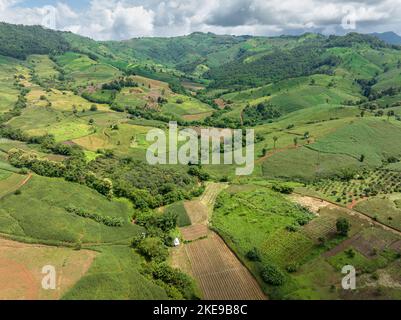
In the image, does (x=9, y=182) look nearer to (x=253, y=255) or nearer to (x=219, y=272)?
(x=219, y=272)

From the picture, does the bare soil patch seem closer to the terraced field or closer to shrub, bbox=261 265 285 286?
the terraced field

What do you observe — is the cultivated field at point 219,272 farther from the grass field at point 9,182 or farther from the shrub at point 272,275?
the grass field at point 9,182

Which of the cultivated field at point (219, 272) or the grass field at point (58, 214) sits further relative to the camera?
the grass field at point (58, 214)

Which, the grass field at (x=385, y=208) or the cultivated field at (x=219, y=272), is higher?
the grass field at (x=385, y=208)

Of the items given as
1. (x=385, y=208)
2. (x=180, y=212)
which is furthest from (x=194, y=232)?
(x=385, y=208)

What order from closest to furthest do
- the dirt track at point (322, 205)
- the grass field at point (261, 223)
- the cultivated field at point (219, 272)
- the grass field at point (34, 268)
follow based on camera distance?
1. the grass field at point (34, 268)
2. the cultivated field at point (219, 272)
3. the grass field at point (261, 223)
4. the dirt track at point (322, 205)

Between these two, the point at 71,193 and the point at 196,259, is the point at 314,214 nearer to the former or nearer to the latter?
the point at 196,259

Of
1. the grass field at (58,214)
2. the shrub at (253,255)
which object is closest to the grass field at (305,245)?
the shrub at (253,255)

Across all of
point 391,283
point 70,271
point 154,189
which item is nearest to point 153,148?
point 154,189

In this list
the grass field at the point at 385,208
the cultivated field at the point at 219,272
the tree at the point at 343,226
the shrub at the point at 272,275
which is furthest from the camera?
the grass field at the point at 385,208
